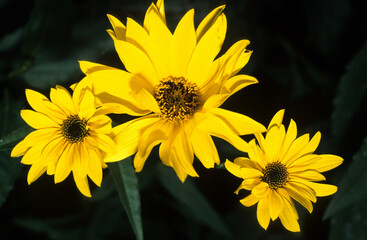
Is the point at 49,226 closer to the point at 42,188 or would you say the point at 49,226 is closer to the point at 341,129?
the point at 42,188

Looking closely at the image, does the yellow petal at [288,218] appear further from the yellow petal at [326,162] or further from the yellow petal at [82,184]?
the yellow petal at [82,184]

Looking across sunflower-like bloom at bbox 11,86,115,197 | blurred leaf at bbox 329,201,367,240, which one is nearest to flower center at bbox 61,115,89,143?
sunflower-like bloom at bbox 11,86,115,197

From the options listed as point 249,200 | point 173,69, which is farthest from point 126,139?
point 249,200

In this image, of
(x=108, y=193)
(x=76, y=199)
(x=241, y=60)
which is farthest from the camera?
(x=76, y=199)

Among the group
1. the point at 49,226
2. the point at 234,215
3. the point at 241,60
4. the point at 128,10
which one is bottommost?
the point at 234,215

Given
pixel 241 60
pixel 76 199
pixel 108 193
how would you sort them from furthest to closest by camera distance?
Result: 1. pixel 76 199
2. pixel 108 193
3. pixel 241 60

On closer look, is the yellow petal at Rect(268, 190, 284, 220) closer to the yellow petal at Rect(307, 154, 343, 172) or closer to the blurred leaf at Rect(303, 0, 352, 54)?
the yellow petal at Rect(307, 154, 343, 172)

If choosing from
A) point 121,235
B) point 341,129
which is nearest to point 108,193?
point 121,235
